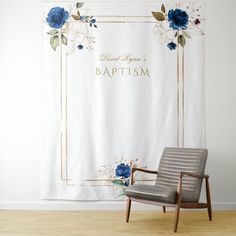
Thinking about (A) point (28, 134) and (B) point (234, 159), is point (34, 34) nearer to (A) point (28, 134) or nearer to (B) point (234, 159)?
(A) point (28, 134)

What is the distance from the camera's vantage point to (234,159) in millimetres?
5000

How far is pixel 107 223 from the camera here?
14.0 ft

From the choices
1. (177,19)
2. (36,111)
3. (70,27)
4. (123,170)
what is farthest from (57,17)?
(123,170)

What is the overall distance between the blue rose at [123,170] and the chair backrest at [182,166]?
51 centimetres

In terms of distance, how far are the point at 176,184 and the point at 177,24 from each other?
191 cm

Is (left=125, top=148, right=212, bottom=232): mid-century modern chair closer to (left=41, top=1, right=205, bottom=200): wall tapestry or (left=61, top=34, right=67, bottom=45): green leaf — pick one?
(left=41, top=1, right=205, bottom=200): wall tapestry

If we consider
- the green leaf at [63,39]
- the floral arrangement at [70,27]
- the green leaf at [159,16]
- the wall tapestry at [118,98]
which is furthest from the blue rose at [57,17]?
the green leaf at [159,16]

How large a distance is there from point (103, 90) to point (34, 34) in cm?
107

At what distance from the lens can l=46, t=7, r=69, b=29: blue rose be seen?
5.04 metres

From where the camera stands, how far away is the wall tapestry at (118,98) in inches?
196

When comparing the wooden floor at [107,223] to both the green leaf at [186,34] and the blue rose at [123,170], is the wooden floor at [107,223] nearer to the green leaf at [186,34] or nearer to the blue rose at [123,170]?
the blue rose at [123,170]

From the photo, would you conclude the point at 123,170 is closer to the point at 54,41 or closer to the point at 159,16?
the point at 54,41

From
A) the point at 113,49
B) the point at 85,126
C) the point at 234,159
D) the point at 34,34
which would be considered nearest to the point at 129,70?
the point at 113,49

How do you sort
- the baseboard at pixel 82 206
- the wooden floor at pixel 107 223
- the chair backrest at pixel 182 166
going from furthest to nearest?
the baseboard at pixel 82 206 < the chair backrest at pixel 182 166 < the wooden floor at pixel 107 223
